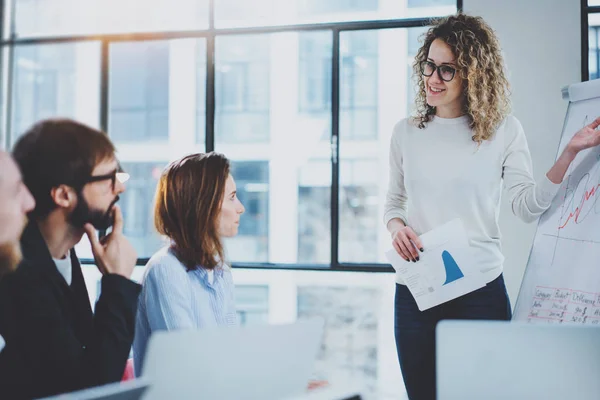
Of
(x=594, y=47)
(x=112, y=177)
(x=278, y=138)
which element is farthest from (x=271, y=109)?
(x=112, y=177)

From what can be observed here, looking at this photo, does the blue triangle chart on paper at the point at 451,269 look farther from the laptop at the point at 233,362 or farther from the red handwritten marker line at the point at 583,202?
the laptop at the point at 233,362

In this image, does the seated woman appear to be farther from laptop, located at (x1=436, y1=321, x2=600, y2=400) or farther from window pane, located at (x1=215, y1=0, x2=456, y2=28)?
window pane, located at (x1=215, y1=0, x2=456, y2=28)

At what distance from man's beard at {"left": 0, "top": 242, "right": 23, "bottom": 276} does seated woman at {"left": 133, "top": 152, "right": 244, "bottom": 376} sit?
1.64ft

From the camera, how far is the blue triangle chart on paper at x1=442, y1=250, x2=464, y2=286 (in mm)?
2010

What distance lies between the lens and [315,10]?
3.53 meters

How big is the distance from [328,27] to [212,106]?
0.76 meters

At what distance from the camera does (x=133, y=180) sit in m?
4.89

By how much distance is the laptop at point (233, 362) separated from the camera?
784 mm

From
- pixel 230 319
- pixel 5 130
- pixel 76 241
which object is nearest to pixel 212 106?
pixel 5 130

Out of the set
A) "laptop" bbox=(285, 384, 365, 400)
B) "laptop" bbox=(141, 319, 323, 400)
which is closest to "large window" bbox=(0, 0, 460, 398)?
"laptop" bbox=(141, 319, 323, 400)

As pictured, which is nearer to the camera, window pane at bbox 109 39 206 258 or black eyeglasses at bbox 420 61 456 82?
black eyeglasses at bbox 420 61 456 82

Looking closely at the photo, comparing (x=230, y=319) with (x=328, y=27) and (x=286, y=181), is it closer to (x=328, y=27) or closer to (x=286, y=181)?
(x=328, y=27)

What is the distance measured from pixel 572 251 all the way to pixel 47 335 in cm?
152

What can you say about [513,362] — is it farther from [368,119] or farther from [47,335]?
[368,119]
